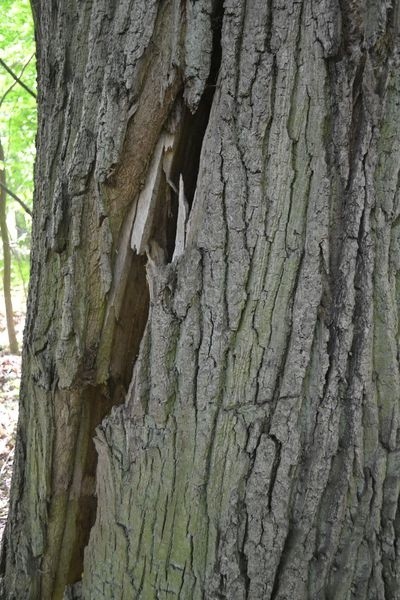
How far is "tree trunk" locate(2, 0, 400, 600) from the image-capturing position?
139 centimetres

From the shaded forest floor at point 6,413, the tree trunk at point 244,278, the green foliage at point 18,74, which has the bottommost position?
the shaded forest floor at point 6,413

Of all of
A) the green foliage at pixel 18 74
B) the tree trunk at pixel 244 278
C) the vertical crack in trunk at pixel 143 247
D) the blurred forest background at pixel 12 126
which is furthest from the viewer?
the green foliage at pixel 18 74

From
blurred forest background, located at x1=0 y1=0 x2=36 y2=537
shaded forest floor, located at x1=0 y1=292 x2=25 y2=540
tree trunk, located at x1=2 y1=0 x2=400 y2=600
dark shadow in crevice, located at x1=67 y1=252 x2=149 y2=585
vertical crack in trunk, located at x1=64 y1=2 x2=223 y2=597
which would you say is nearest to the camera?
tree trunk, located at x1=2 y1=0 x2=400 y2=600

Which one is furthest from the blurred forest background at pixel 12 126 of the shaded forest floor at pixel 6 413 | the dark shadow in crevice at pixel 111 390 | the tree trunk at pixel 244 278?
the tree trunk at pixel 244 278

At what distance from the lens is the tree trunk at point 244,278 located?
1.39 metres

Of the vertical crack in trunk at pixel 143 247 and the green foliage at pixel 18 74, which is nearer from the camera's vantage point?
the vertical crack in trunk at pixel 143 247

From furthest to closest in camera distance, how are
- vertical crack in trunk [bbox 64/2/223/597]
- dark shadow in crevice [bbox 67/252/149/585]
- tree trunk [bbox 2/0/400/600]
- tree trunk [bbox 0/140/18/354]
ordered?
tree trunk [bbox 0/140/18/354]
dark shadow in crevice [bbox 67/252/149/585]
vertical crack in trunk [bbox 64/2/223/597]
tree trunk [bbox 2/0/400/600]

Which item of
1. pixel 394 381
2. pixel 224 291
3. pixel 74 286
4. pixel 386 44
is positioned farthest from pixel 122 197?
pixel 394 381

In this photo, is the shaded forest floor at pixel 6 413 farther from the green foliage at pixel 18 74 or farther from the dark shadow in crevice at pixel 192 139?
the green foliage at pixel 18 74

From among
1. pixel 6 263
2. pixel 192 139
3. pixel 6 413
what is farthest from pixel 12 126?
pixel 192 139

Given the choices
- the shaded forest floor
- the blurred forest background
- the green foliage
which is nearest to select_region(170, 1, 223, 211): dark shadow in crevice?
the shaded forest floor

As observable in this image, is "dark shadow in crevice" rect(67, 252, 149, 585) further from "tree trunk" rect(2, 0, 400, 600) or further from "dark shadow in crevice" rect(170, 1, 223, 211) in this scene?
"dark shadow in crevice" rect(170, 1, 223, 211)

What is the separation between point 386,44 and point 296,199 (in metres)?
0.48

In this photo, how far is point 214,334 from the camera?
1.43 m
